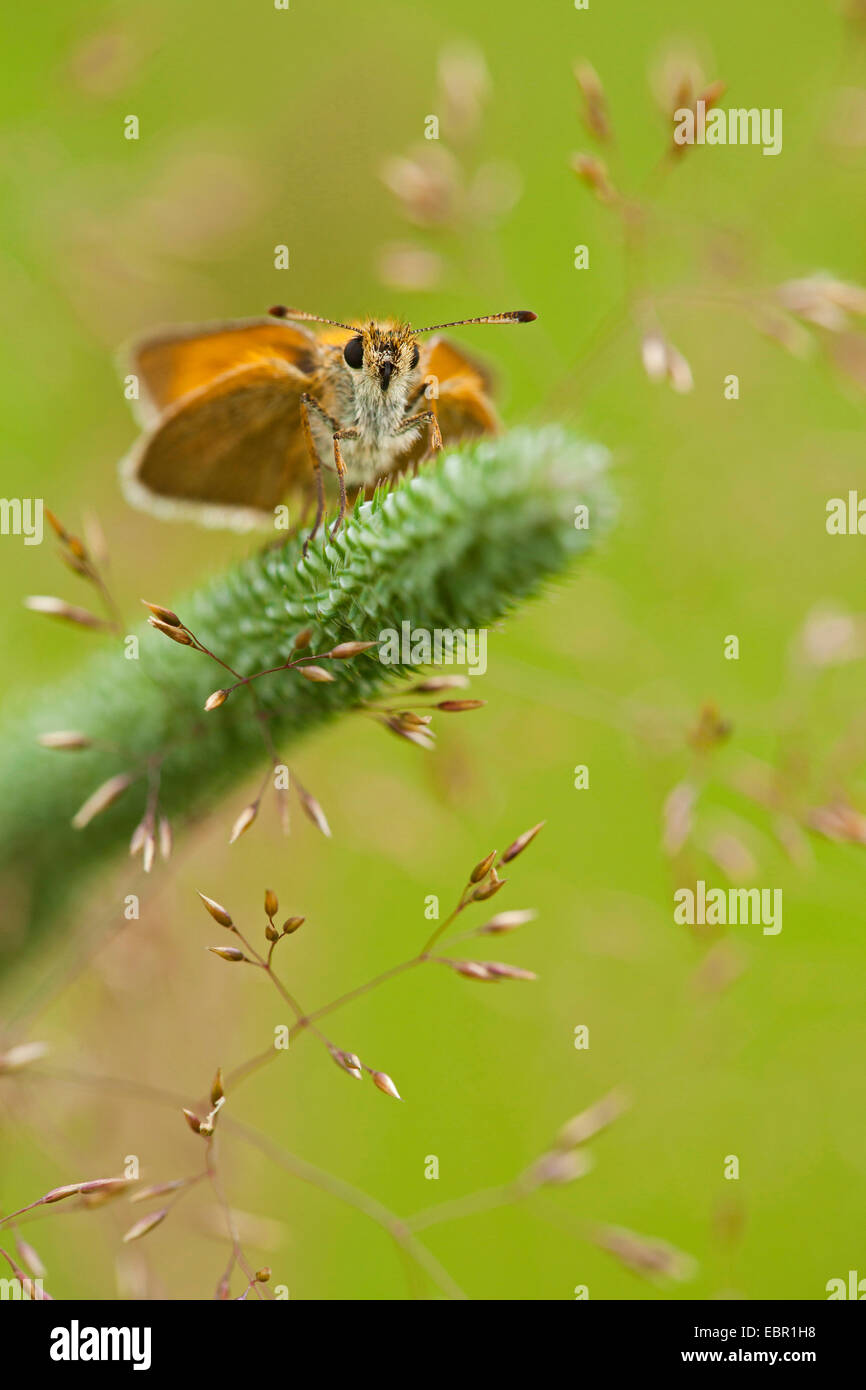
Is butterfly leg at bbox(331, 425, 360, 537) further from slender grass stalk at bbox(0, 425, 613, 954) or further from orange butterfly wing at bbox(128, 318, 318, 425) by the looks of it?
orange butterfly wing at bbox(128, 318, 318, 425)

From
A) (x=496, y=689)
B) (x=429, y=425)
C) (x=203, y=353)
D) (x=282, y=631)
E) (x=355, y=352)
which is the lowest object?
(x=282, y=631)

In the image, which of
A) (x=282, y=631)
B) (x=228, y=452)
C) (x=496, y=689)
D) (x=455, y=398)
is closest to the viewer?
(x=282, y=631)

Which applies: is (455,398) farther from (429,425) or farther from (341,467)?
(341,467)

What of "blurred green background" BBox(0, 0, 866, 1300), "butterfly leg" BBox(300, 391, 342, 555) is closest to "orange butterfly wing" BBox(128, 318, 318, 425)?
"butterfly leg" BBox(300, 391, 342, 555)

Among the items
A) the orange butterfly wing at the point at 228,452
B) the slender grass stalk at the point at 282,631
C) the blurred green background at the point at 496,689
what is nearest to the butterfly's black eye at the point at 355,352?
the orange butterfly wing at the point at 228,452

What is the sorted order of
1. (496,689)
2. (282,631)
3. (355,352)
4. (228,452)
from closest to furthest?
(282,631), (355,352), (228,452), (496,689)

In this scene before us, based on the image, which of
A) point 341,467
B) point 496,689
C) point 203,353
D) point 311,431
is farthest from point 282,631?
point 496,689
